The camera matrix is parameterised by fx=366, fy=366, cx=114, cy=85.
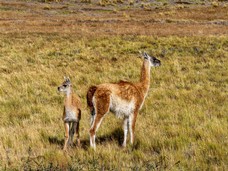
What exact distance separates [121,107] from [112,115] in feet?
6.84

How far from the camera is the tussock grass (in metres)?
5.84

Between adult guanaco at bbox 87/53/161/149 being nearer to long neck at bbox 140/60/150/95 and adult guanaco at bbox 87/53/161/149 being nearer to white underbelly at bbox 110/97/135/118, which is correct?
white underbelly at bbox 110/97/135/118

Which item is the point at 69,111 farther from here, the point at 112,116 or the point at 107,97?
the point at 112,116

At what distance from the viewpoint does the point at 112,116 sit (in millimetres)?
8625

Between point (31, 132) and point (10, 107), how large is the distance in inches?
112

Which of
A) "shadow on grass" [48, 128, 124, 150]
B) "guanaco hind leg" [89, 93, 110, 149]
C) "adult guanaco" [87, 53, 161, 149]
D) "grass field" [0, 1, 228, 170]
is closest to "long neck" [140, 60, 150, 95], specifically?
"adult guanaco" [87, 53, 161, 149]

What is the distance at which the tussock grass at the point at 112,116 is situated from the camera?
5844mm

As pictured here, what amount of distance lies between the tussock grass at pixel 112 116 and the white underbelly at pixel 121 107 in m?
0.60

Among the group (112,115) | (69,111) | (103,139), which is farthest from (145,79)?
(69,111)

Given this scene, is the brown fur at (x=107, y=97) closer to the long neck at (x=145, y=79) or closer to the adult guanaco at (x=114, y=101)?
the adult guanaco at (x=114, y=101)

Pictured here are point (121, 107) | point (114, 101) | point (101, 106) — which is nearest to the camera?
point (101, 106)

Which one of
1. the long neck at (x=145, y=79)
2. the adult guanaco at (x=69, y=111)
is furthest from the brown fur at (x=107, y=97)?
the long neck at (x=145, y=79)

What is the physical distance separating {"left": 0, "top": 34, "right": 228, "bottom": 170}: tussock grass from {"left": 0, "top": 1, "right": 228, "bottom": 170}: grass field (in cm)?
2

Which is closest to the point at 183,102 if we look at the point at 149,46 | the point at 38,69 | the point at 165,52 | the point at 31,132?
the point at 31,132
